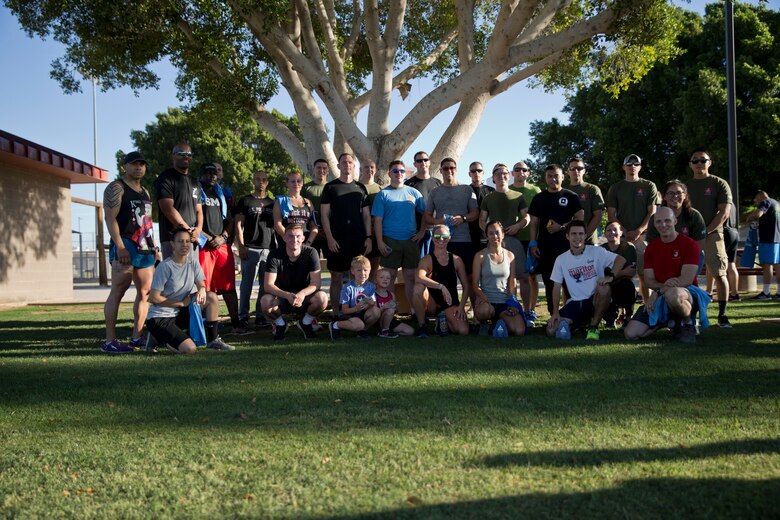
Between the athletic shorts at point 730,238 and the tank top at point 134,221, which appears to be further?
the athletic shorts at point 730,238

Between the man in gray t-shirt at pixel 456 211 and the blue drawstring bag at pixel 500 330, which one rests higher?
the man in gray t-shirt at pixel 456 211

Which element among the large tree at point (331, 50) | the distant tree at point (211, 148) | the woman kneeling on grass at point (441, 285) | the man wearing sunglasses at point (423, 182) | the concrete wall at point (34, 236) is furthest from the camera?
the distant tree at point (211, 148)

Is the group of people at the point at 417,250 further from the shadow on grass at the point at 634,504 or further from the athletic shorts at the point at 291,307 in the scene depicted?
the shadow on grass at the point at 634,504

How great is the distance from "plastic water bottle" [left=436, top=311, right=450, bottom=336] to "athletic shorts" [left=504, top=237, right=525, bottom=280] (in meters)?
1.37

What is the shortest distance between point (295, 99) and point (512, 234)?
6307 mm

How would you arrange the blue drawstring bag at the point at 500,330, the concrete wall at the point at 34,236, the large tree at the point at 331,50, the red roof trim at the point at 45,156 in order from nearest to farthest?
1. the blue drawstring bag at the point at 500,330
2. the large tree at the point at 331,50
3. the red roof trim at the point at 45,156
4. the concrete wall at the point at 34,236

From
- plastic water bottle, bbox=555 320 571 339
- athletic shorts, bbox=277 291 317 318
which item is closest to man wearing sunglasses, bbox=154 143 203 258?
athletic shorts, bbox=277 291 317 318

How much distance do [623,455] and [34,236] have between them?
669 inches

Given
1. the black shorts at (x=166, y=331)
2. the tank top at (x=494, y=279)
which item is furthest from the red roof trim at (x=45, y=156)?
the tank top at (x=494, y=279)

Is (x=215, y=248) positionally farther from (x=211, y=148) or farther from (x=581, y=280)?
(x=211, y=148)

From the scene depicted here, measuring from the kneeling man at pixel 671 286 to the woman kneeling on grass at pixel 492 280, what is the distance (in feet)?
4.49

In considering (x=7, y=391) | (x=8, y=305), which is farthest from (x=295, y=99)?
(x=7, y=391)

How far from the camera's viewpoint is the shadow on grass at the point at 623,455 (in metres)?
3.21

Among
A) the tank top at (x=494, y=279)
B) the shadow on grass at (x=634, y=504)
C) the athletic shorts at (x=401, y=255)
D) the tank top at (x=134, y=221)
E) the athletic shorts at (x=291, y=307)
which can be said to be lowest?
the shadow on grass at (x=634, y=504)
